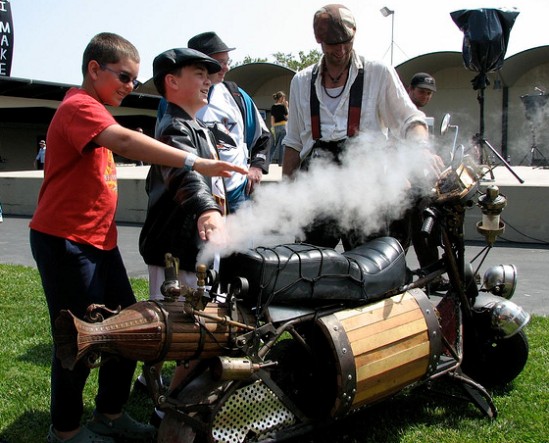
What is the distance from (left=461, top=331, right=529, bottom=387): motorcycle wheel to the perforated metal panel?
143cm

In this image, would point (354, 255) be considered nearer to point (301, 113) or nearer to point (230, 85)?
point (301, 113)

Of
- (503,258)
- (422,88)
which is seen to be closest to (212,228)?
(422,88)

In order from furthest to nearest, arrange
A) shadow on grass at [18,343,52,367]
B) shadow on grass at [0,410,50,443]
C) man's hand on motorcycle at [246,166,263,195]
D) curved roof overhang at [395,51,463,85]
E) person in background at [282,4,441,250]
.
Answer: curved roof overhang at [395,51,463,85], shadow on grass at [18,343,52,367], man's hand on motorcycle at [246,166,263,195], person in background at [282,4,441,250], shadow on grass at [0,410,50,443]

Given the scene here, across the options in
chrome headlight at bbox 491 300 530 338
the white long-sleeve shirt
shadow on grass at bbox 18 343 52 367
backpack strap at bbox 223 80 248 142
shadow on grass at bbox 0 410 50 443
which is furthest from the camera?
shadow on grass at bbox 18 343 52 367

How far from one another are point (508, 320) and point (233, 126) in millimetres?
1983

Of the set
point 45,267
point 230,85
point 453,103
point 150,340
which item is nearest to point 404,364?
point 150,340

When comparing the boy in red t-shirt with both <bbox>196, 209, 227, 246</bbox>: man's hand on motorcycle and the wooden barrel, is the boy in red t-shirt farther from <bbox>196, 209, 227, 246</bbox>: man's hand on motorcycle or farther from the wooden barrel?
the wooden barrel

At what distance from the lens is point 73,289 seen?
2.82 m

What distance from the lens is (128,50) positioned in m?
2.79

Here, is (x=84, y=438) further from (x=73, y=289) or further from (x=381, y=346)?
(x=381, y=346)

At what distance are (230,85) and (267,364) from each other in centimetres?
226

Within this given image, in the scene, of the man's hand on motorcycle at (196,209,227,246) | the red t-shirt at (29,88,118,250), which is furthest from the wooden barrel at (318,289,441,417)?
the red t-shirt at (29,88,118,250)

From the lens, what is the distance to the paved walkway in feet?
19.4

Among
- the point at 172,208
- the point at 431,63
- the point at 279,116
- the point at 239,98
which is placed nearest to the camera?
the point at 172,208
